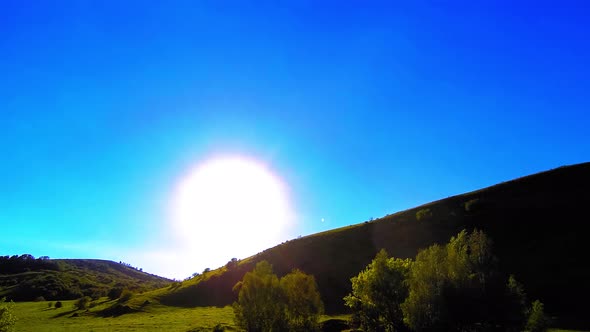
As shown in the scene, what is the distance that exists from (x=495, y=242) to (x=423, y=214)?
2018 centimetres

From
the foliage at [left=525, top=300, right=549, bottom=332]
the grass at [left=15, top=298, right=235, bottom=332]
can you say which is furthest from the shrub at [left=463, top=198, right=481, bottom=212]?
the grass at [left=15, top=298, right=235, bottom=332]

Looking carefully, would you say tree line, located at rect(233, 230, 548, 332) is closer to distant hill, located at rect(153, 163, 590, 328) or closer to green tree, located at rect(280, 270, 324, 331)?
green tree, located at rect(280, 270, 324, 331)

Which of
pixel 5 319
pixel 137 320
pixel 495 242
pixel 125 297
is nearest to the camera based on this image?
pixel 5 319

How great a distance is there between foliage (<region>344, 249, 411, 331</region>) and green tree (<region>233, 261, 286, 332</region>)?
39.2ft

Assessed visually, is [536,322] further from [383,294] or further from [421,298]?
[383,294]

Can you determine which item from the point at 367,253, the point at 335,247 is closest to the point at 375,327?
the point at 367,253

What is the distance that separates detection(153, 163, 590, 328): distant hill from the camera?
6438 cm

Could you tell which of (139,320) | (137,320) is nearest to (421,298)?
(139,320)

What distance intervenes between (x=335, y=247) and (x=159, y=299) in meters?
49.3

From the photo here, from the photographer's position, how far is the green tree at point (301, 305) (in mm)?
55281

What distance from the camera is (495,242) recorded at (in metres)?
77.6

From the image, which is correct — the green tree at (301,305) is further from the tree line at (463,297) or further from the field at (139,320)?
the field at (139,320)

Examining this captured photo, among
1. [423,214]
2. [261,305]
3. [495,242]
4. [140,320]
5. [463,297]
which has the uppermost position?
[423,214]

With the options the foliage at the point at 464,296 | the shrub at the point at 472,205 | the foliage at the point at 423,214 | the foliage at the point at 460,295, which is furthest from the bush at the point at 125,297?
the shrub at the point at 472,205
